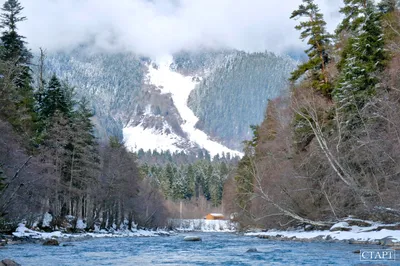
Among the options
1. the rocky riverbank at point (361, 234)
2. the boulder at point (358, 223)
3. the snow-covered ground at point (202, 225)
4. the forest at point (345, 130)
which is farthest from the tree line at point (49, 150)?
the snow-covered ground at point (202, 225)

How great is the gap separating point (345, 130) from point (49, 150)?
27496 millimetres

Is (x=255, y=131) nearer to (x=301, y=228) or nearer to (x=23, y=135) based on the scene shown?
(x=301, y=228)

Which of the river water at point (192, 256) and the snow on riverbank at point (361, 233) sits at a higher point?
the snow on riverbank at point (361, 233)

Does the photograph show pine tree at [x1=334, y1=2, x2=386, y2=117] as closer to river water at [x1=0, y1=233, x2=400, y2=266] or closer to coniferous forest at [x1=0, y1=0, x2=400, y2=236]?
coniferous forest at [x1=0, y1=0, x2=400, y2=236]

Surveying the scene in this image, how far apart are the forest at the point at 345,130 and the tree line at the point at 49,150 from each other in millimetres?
17826

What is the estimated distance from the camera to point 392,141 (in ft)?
77.5

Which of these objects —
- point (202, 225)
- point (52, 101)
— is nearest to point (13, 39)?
point (52, 101)

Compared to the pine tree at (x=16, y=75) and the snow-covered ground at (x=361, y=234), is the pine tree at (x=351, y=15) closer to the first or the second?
the snow-covered ground at (x=361, y=234)

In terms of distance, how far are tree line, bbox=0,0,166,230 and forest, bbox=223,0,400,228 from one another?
1783cm

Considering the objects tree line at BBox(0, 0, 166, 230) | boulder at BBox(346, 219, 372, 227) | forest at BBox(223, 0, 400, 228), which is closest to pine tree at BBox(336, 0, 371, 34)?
forest at BBox(223, 0, 400, 228)

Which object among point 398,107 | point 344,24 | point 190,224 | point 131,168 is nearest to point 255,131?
point 131,168

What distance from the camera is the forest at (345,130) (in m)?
24.5

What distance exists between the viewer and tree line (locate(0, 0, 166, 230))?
33.5 m

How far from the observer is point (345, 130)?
29234mm
